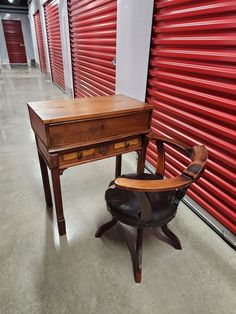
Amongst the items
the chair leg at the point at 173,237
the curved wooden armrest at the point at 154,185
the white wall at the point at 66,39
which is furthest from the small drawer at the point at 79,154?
the white wall at the point at 66,39

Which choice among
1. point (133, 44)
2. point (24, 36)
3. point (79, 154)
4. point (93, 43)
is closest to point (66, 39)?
point (93, 43)

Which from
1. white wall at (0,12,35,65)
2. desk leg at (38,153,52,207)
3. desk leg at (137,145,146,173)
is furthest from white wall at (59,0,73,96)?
white wall at (0,12,35,65)

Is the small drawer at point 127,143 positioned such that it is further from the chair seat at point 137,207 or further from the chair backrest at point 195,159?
the chair seat at point 137,207

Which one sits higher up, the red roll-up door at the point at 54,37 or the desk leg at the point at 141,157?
the red roll-up door at the point at 54,37

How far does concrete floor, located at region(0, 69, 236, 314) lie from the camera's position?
108 centimetres

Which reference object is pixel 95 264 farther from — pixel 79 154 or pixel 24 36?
pixel 24 36

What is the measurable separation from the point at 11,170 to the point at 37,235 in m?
1.08

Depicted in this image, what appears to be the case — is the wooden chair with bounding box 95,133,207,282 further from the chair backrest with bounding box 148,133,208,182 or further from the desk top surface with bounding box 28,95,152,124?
the desk top surface with bounding box 28,95,152,124

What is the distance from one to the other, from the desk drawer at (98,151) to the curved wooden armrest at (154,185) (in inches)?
16.1

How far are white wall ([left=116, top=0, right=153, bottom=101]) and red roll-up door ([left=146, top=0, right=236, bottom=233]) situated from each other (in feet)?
0.33

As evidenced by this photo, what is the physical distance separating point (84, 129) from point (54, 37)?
592cm

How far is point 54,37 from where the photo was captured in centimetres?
570

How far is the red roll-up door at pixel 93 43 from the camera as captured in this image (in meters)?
2.65

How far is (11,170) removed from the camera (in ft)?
7.30
